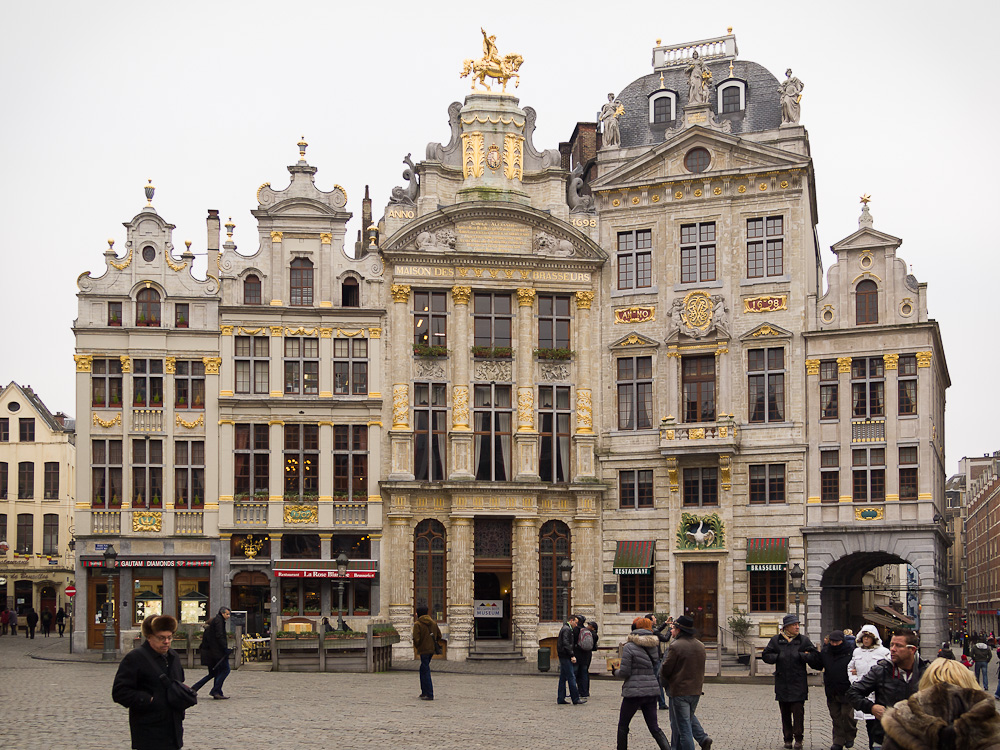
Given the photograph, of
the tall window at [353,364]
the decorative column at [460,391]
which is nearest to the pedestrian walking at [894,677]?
the decorative column at [460,391]

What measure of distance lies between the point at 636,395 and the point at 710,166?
857cm

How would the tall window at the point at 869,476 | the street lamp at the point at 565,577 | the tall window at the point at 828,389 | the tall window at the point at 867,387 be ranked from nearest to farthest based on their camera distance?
the street lamp at the point at 565,577, the tall window at the point at 869,476, the tall window at the point at 867,387, the tall window at the point at 828,389

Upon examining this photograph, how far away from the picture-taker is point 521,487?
49.3 metres

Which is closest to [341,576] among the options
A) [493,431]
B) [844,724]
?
[493,431]

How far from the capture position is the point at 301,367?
49438 millimetres

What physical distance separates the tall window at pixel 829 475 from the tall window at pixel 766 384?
1.94 meters

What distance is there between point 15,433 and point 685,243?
1686 inches

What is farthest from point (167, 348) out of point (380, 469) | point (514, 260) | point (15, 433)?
point (15, 433)

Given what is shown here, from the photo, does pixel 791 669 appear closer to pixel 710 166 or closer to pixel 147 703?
pixel 147 703

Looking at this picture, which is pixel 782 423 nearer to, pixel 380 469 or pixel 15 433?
pixel 380 469

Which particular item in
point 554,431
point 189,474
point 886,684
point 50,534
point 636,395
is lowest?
point 50,534

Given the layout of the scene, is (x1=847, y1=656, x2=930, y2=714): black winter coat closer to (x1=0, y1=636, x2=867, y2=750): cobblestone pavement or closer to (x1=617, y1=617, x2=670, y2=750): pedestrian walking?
(x1=617, y1=617, x2=670, y2=750): pedestrian walking

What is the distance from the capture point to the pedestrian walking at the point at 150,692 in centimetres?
1273

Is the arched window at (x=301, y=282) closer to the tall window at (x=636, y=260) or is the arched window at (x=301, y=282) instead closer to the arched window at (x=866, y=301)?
A: the tall window at (x=636, y=260)
